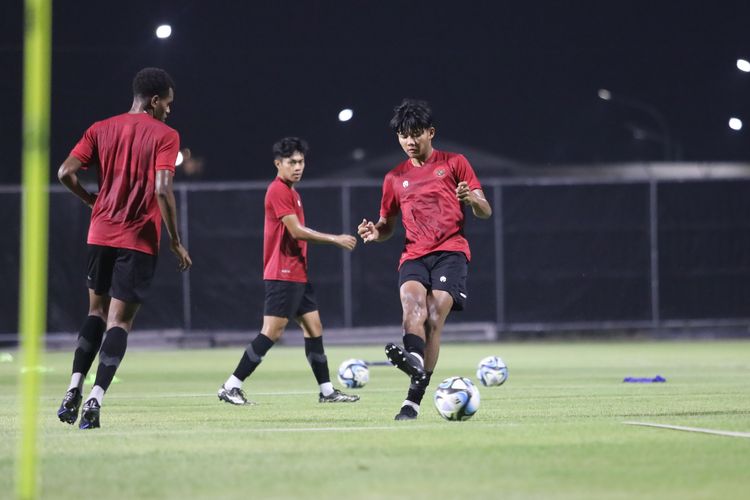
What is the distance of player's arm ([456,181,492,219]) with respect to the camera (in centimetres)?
873

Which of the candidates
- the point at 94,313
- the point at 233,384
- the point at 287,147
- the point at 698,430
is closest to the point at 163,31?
the point at 287,147

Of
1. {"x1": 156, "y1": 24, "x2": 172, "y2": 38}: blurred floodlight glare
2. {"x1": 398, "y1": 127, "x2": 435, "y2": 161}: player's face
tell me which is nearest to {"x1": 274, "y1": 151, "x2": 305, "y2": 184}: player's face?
{"x1": 398, "y1": 127, "x2": 435, "y2": 161}: player's face

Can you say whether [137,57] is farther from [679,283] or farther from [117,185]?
[117,185]

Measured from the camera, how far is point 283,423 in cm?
855

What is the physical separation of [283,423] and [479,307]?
14.7m

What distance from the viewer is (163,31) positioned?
93.8 feet

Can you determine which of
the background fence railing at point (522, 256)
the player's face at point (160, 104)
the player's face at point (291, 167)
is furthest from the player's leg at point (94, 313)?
the background fence railing at point (522, 256)

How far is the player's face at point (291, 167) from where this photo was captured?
11000 millimetres

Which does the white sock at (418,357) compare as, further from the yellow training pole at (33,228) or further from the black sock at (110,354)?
the yellow training pole at (33,228)

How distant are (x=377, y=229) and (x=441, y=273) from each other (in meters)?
0.67

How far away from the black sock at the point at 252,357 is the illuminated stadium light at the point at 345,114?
20.3 metres

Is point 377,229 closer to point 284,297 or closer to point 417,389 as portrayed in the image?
point 417,389

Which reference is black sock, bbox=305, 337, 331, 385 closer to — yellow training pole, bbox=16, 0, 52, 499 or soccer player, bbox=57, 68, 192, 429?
soccer player, bbox=57, 68, 192, 429

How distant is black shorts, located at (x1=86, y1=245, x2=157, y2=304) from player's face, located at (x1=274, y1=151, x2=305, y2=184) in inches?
102
